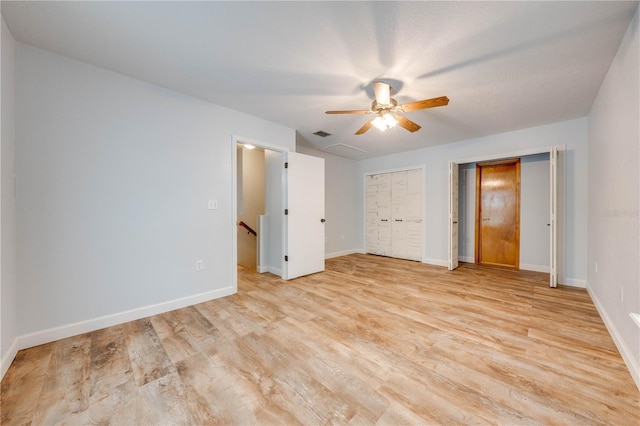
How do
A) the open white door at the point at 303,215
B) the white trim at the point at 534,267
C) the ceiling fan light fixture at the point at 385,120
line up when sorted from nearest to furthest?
the ceiling fan light fixture at the point at 385,120
the open white door at the point at 303,215
the white trim at the point at 534,267

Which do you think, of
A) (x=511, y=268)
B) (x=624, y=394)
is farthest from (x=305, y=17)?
(x=511, y=268)

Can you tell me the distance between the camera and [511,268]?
177 inches

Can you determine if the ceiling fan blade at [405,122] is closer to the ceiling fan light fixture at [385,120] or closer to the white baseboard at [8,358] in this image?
the ceiling fan light fixture at [385,120]

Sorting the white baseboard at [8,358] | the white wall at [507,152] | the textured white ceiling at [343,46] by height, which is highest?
the textured white ceiling at [343,46]

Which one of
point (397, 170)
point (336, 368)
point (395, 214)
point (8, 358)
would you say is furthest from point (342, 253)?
point (8, 358)

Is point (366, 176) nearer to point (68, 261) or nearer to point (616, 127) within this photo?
point (616, 127)

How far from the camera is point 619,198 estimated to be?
1932 millimetres

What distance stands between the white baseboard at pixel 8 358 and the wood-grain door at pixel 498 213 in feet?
20.7

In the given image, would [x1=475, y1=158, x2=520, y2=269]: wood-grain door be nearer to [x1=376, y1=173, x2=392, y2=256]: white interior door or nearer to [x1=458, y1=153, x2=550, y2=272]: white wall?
[x1=458, y1=153, x2=550, y2=272]: white wall

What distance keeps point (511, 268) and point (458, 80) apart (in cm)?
386

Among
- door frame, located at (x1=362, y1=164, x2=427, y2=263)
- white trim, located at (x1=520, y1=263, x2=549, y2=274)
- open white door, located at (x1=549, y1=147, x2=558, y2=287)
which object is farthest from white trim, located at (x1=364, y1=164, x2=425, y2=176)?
white trim, located at (x1=520, y1=263, x2=549, y2=274)

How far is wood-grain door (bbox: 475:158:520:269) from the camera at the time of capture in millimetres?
4586

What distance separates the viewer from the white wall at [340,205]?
18.3 ft

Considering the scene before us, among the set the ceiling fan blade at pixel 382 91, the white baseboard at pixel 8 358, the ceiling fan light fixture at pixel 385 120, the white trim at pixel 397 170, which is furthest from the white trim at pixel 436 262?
the white baseboard at pixel 8 358
